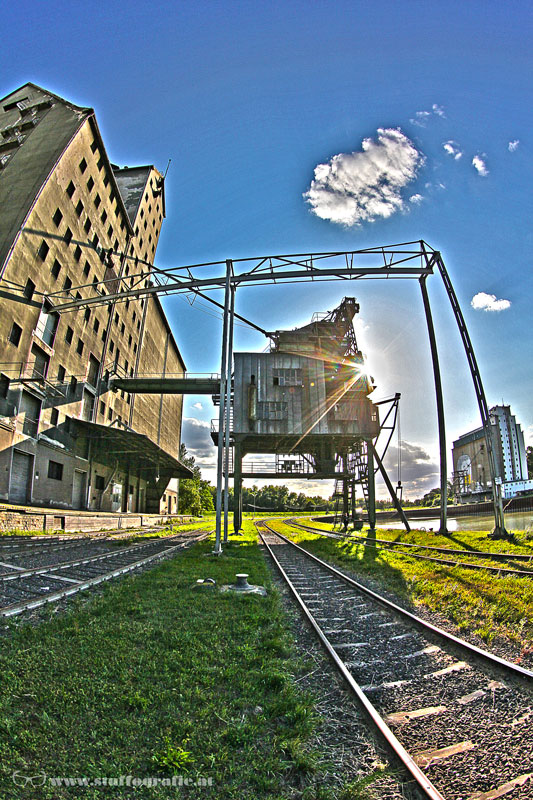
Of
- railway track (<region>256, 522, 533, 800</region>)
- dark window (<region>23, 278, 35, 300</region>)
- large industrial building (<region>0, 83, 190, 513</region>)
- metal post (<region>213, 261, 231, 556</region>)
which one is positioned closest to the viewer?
railway track (<region>256, 522, 533, 800</region>)

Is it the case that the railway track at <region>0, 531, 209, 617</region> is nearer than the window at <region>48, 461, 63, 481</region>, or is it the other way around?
the railway track at <region>0, 531, 209, 617</region>

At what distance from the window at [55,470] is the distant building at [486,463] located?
2990 centimetres

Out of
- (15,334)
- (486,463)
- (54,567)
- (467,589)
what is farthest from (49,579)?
(486,463)

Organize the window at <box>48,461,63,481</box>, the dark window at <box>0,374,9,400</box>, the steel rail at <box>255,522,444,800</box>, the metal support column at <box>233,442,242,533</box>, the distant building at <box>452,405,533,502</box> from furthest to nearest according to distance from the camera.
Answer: the distant building at <box>452,405,533,502</box>, the window at <box>48,461,63,481</box>, the metal support column at <box>233,442,242,533</box>, the dark window at <box>0,374,9,400</box>, the steel rail at <box>255,522,444,800</box>

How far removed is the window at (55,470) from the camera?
25.4m

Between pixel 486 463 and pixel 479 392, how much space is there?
42.2 meters

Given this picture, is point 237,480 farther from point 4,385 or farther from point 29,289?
point 29,289

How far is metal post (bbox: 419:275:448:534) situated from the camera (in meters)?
16.5

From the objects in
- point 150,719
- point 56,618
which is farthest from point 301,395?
point 150,719

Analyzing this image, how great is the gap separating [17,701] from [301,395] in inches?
827

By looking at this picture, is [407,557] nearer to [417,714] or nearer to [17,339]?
[417,714]

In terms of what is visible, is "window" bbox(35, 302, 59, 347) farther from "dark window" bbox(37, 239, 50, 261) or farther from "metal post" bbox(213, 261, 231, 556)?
"metal post" bbox(213, 261, 231, 556)

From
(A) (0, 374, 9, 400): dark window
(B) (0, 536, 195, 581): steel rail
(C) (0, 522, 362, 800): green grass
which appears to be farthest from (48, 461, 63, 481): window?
(C) (0, 522, 362, 800): green grass

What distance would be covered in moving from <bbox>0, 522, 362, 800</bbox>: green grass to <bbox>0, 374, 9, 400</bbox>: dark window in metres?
19.5
